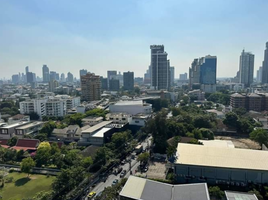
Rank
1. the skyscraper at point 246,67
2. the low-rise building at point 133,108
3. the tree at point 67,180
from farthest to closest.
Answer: the skyscraper at point 246,67
the low-rise building at point 133,108
the tree at point 67,180

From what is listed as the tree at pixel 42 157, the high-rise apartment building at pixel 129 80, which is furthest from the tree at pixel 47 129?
the high-rise apartment building at pixel 129 80

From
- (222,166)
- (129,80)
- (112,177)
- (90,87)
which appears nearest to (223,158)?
(222,166)

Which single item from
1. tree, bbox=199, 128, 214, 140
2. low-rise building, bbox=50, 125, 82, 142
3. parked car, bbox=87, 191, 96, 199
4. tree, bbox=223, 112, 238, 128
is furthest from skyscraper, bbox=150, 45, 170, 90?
parked car, bbox=87, 191, 96, 199

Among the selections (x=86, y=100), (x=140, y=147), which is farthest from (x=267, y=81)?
(x=140, y=147)

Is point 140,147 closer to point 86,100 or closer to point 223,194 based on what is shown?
point 223,194

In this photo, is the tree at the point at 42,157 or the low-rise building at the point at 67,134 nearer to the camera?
the tree at the point at 42,157

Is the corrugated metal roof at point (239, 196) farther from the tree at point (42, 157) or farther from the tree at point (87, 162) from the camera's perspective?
the tree at point (42, 157)

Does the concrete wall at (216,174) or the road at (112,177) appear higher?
the concrete wall at (216,174)
